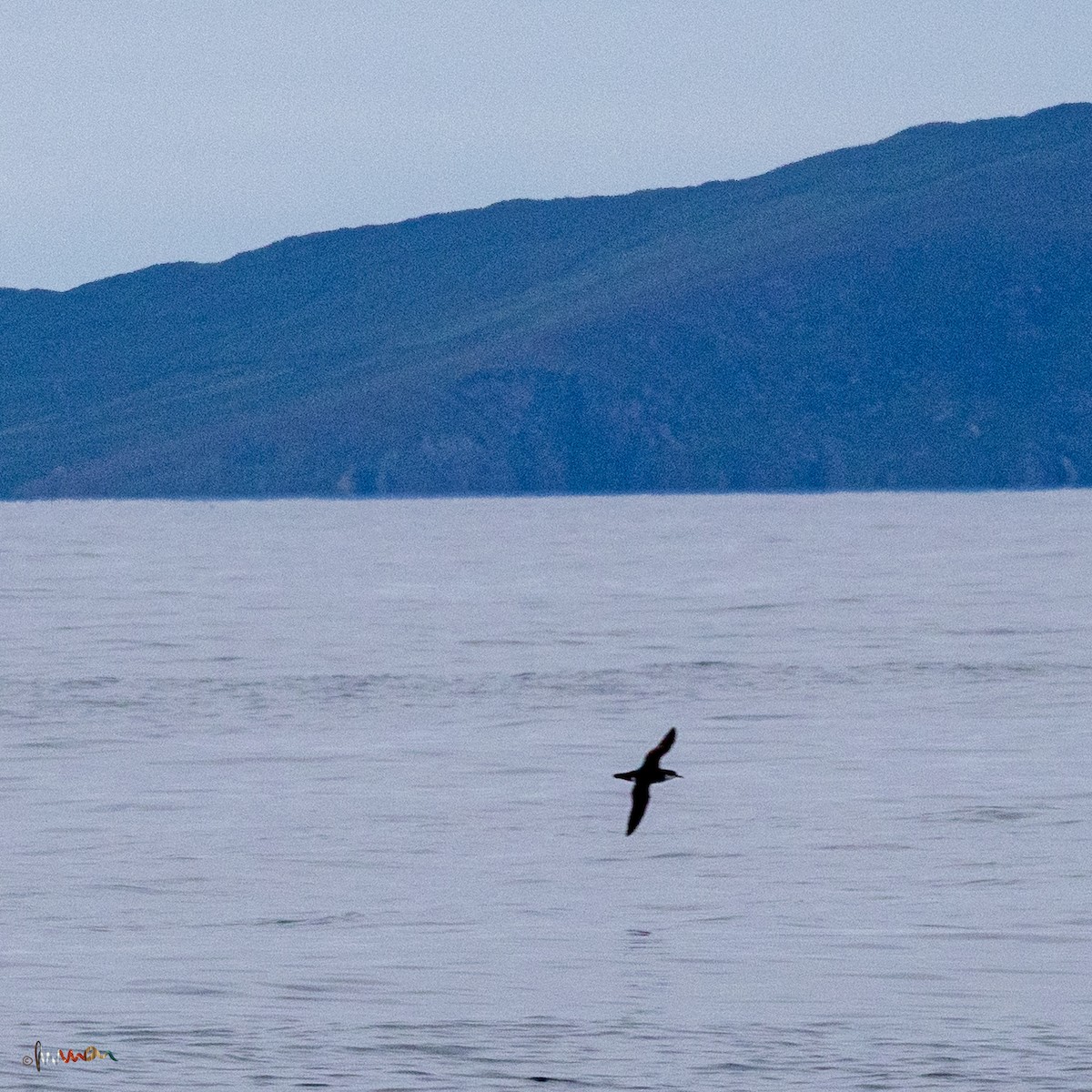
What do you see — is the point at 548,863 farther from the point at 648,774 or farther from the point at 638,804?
the point at 648,774

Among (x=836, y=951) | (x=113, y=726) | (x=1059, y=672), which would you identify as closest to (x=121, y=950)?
(x=836, y=951)

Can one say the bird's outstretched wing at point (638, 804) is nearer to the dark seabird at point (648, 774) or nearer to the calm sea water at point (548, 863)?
the dark seabird at point (648, 774)

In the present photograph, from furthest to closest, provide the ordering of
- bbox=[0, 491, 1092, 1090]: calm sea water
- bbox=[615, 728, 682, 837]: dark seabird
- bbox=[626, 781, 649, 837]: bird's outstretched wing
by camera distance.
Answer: bbox=[0, 491, 1092, 1090]: calm sea water
bbox=[626, 781, 649, 837]: bird's outstretched wing
bbox=[615, 728, 682, 837]: dark seabird

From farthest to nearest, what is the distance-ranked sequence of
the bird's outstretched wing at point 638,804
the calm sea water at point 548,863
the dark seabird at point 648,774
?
the calm sea water at point 548,863, the bird's outstretched wing at point 638,804, the dark seabird at point 648,774

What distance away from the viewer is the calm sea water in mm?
17922

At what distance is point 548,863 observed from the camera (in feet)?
86.6

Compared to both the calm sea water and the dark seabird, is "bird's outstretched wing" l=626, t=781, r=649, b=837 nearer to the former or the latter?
the dark seabird

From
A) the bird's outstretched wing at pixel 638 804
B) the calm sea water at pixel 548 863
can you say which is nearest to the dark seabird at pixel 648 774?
the bird's outstretched wing at pixel 638 804

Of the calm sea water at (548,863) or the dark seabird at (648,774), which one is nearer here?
the dark seabird at (648,774)

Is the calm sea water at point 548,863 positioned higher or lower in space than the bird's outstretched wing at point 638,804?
lower

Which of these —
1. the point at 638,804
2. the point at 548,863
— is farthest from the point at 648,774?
the point at 548,863

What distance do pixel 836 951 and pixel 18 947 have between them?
6912mm

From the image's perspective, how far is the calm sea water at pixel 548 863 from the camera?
1792 centimetres

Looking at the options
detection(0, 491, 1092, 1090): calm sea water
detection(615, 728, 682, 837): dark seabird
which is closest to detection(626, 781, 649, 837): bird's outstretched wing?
detection(615, 728, 682, 837): dark seabird
